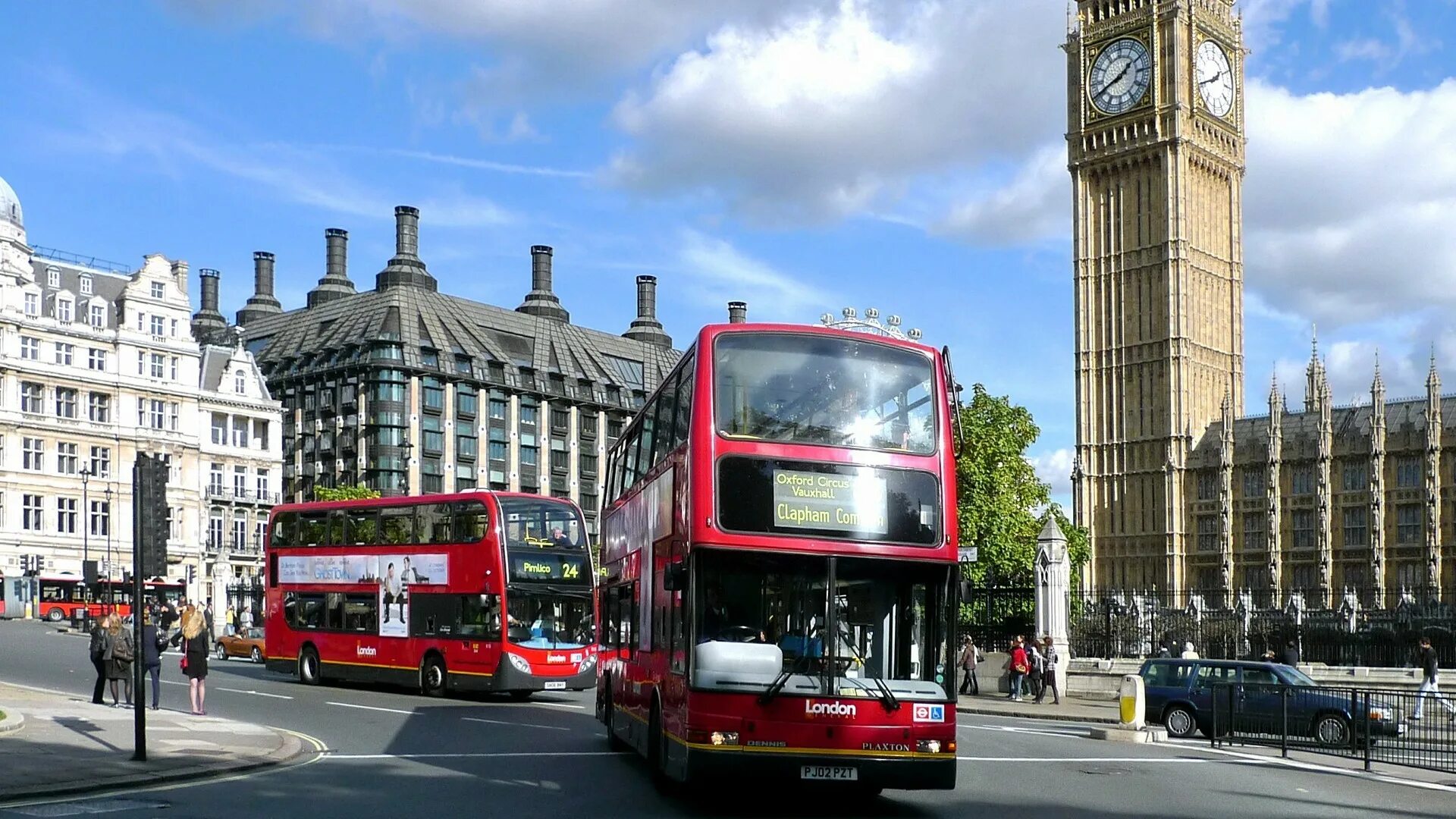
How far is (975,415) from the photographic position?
2200 inches

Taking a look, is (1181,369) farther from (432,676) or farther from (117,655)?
(117,655)

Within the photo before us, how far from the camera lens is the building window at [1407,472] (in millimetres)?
88688

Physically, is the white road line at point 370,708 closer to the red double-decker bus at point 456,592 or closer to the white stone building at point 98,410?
the red double-decker bus at point 456,592

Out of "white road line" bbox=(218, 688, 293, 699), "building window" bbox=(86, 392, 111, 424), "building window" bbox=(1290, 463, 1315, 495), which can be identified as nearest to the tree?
"white road line" bbox=(218, 688, 293, 699)

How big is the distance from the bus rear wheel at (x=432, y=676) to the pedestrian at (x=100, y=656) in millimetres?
5783

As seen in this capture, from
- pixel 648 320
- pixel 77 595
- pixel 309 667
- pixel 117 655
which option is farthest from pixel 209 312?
pixel 117 655

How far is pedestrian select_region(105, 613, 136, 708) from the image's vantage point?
25.7 meters

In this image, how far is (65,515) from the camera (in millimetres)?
77750

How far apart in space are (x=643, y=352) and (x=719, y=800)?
367 feet

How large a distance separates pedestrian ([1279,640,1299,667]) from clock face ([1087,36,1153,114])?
2592 inches

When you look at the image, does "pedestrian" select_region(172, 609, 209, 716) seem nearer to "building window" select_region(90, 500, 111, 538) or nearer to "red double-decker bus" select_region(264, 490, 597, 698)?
"red double-decker bus" select_region(264, 490, 597, 698)

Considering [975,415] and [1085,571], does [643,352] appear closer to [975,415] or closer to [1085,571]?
[1085,571]

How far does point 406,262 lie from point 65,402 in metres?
37.7

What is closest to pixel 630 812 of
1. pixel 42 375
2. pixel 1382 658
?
pixel 1382 658
